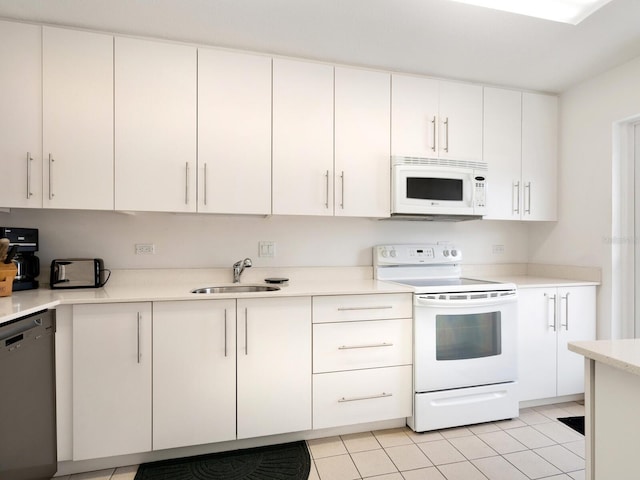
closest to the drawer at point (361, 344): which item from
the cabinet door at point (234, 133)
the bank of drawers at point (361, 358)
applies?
the bank of drawers at point (361, 358)

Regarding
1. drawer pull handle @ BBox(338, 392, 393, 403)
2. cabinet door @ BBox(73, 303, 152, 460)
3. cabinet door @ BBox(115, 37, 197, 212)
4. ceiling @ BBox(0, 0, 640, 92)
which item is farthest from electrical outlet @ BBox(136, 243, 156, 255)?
drawer pull handle @ BBox(338, 392, 393, 403)

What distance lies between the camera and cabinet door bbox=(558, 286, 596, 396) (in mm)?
2537

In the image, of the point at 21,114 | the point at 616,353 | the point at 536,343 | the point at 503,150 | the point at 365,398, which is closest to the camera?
the point at 616,353

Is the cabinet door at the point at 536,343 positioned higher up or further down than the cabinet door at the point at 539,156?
further down

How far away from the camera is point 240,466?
1.86 m

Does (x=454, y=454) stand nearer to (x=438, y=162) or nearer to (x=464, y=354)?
(x=464, y=354)

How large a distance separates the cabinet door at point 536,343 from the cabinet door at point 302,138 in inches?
60.2

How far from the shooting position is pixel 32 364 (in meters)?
1.58

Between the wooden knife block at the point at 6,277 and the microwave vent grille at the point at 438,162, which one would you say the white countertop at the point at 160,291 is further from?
the microwave vent grille at the point at 438,162

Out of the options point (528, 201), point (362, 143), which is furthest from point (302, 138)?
point (528, 201)

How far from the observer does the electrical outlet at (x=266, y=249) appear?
101 inches

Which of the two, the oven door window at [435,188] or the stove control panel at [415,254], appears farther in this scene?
the stove control panel at [415,254]

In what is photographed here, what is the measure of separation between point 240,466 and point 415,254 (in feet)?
5.96

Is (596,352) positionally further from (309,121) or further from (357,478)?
(309,121)
